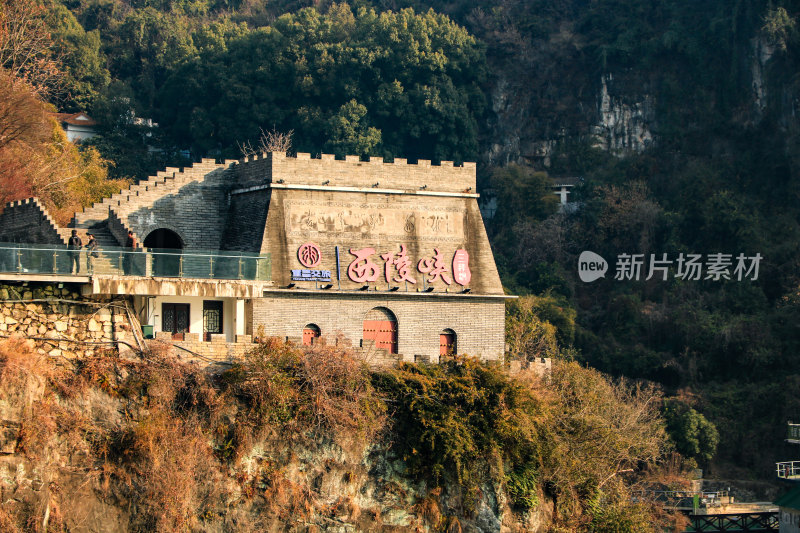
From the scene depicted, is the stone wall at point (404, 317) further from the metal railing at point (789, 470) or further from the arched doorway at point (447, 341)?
the metal railing at point (789, 470)

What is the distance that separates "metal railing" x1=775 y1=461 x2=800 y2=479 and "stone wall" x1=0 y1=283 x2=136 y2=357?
1325 inches

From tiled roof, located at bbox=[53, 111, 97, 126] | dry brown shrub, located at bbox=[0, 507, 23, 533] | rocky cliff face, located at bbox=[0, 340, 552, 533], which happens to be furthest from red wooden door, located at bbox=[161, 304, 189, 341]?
tiled roof, located at bbox=[53, 111, 97, 126]

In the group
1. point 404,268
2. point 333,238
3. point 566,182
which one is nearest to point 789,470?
point 404,268

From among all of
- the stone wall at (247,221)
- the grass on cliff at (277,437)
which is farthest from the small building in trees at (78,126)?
the grass on cliff at (277,437)

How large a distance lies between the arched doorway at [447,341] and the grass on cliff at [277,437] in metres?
4.11

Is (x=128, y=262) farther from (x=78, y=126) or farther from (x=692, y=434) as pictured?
(x=78, y=126)

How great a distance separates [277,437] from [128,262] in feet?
20.9

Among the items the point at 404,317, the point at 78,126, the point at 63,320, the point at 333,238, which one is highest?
the point at 78,126

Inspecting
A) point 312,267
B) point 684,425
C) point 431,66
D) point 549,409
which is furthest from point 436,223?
point 431,66

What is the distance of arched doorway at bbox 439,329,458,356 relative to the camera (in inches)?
1630

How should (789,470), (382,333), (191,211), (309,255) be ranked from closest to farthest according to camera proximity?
1. (309,255)
2. (382,333)
3. (191,211)
4. (789,470)

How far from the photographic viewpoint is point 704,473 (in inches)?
2307

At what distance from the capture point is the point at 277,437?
110ft

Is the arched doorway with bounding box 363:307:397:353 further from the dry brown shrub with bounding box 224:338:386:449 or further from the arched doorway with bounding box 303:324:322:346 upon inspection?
the dry brown shrub with bounding box 224:338:386:449
